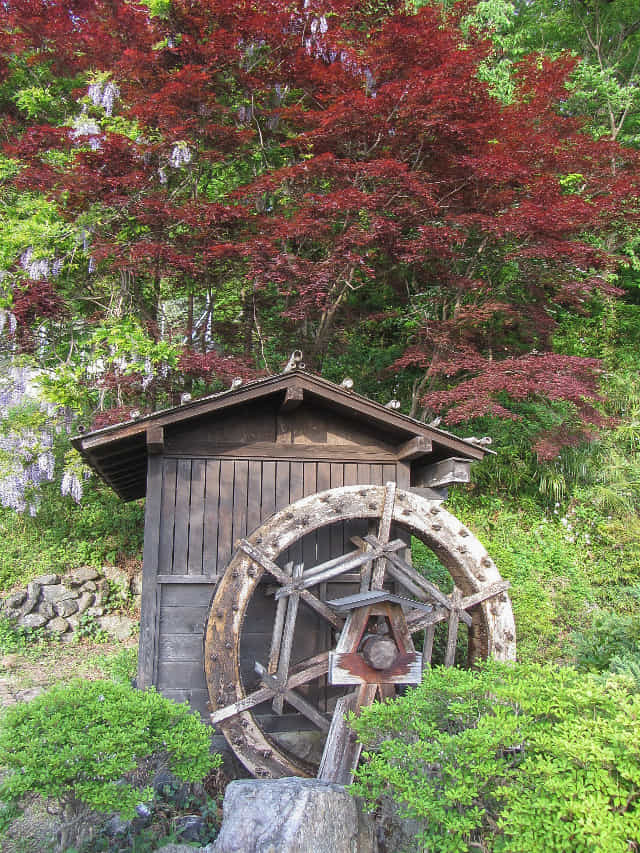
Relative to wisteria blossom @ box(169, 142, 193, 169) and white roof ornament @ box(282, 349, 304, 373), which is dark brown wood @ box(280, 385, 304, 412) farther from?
wisteria blossom @ box(169, 142, 193, 169)

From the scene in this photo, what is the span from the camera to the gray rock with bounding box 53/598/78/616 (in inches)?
352

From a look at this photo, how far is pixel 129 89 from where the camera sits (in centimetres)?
866

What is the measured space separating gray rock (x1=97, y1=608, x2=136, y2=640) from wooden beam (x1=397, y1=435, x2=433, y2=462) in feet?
17.9

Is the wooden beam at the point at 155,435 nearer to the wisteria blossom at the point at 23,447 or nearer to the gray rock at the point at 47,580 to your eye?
the wisteria blossom at the point at 23,447

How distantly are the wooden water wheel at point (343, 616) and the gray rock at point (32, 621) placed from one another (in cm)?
495

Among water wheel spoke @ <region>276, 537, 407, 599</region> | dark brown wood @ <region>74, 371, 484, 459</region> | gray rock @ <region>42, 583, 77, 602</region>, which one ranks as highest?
dark brown wood @ <region>74, 371, 484, 459</region>

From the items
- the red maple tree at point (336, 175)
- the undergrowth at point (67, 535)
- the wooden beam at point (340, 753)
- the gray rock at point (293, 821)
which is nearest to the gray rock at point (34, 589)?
the undergrowth at point (67, 535)

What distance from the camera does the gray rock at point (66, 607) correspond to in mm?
8930

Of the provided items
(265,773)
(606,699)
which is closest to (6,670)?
(265,773)

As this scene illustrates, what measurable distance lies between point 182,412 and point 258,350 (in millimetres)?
4857

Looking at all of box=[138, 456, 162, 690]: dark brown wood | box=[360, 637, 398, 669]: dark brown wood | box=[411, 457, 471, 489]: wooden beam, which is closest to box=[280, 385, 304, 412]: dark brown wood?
box=[138, 456, 162, 690]: dark brown wood

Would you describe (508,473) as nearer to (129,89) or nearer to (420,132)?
(420,132)

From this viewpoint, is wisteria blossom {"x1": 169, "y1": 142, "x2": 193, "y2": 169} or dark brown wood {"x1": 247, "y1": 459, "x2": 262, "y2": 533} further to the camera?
wisteria blossom {"x1": 169, "y1": 142, "x2": 193, "y2": 169}

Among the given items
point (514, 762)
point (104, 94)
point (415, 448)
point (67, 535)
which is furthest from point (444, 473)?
point (67, 535)
